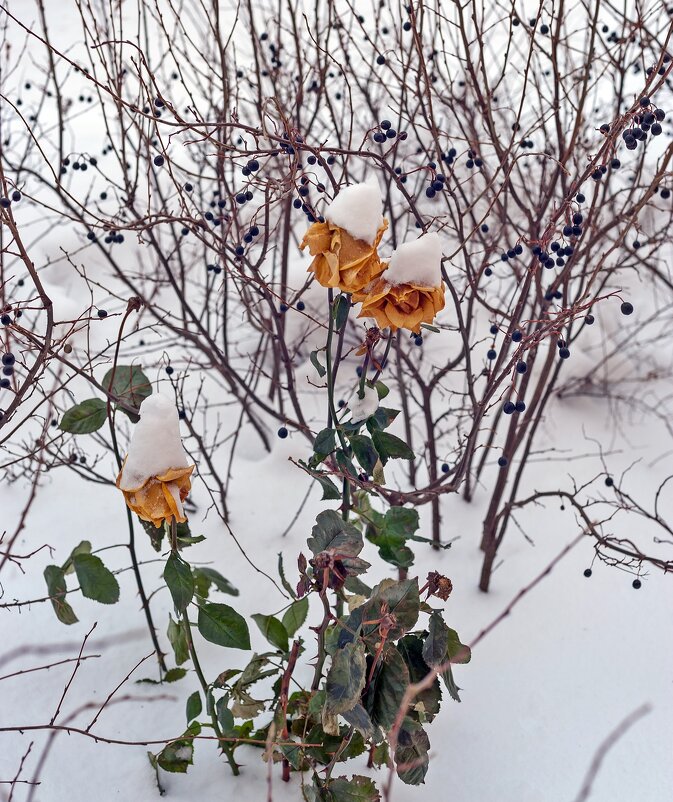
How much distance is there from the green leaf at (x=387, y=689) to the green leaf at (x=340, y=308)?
0.50 m

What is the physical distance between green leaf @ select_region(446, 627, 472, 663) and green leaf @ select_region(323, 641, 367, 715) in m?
0.17

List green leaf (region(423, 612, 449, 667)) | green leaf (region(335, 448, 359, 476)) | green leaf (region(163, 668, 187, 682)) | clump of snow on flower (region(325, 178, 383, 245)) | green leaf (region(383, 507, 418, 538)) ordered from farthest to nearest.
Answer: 1. green leaf (region(163, 668, 187, 682))
2. green leaf (region(383, 507, 418, 538))
3. green leaf (region(335, 448, 359, 476))
4. green leaf (region(423, 612, 449, 667))
5. clump of snow on flower (region(325, 178, 383, 245))

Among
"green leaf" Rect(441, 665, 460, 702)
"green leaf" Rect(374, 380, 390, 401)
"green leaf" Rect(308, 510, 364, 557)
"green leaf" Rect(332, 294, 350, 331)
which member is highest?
"green leaf" Rect(374, 380, 390, 401)

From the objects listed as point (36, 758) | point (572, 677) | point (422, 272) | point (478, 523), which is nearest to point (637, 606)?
point (572, 677)

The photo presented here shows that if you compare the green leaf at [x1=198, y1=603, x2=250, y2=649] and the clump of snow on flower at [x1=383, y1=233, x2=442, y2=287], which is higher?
the clump of snow on flower at [x1=383, y1=233, x2=442, y2=287]

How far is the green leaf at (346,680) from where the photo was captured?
1.15 meters

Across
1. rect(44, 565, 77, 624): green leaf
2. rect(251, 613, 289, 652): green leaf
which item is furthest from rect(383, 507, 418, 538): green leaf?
rect(44, 565, 77, 624): green leaf

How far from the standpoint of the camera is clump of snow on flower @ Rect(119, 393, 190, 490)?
43.8 inches

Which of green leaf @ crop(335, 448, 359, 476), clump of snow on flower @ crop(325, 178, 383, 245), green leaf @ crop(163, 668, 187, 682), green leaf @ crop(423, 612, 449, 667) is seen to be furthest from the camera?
green leaf @ crop(163, 668, 187, 682)

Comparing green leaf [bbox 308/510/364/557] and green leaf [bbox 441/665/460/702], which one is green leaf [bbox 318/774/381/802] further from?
green leaf [bbox 308/510/364/557]

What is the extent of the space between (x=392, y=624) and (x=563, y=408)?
162cm

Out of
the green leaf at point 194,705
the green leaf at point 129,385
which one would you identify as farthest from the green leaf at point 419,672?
the green leaf at point 129,385

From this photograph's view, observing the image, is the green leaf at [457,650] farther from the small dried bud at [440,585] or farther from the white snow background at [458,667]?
the white snow background at [458,667]

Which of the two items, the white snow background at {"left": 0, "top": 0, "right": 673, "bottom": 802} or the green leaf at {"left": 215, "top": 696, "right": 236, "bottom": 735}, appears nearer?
the green leaf at {"left": 215, "top": 696, "right": 236, "bottom": 735}
